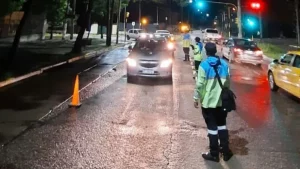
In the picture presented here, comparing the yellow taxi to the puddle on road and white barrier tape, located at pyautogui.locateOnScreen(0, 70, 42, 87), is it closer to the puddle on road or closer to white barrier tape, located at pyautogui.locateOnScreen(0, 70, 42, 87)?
the puddle on road

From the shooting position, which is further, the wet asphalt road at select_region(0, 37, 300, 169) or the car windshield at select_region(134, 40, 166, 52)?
the car windshield at select_region(134, 40, 166, 52)

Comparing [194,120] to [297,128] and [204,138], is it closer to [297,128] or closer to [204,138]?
[204,138]

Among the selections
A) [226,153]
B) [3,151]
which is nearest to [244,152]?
[226,153]

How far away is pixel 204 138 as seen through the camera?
757 cm

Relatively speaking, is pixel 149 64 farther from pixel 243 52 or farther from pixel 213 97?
pixel 243 52

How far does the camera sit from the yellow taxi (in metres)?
11.6

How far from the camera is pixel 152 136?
767 centimetres

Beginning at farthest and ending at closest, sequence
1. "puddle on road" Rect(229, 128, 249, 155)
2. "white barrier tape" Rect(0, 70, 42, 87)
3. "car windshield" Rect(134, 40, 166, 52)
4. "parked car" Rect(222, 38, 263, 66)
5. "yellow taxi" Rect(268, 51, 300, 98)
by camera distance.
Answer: "parked car" Rect(222, 38, 263, 66), "car windshield" Rect(134, 40, 166, 52), "white barrier tape" Rect(0, 70, 42, 87), "yellow taxi" Rect(268, 51, 300, 98), "puddle on road" Rect(229, 128, 249, 155)

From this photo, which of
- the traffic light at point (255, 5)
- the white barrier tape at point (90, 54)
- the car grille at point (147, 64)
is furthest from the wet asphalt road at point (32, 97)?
the traffic light at point (255, 5)

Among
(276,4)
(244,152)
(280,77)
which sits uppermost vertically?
(276,4)

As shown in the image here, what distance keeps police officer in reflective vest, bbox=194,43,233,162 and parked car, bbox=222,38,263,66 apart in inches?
692

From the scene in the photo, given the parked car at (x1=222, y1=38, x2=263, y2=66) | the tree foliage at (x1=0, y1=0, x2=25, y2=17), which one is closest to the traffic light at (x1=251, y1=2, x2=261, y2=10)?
the parked car at (x1=222, y1=38, x2=263, y2=66)

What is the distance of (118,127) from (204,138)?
1.85 meters

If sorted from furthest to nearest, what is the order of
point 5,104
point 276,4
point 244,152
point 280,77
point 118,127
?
1. point 276,4
2. point 280,77
3. point 5,104
4. point 118,127
5. point 244,152
